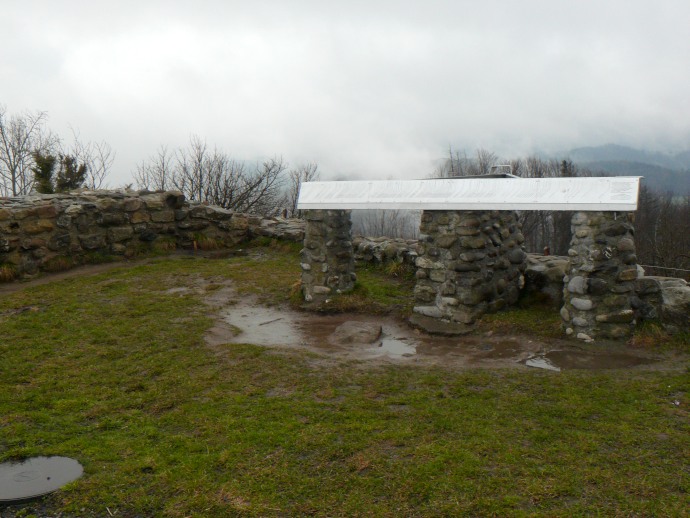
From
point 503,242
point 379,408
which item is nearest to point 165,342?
point 379,408

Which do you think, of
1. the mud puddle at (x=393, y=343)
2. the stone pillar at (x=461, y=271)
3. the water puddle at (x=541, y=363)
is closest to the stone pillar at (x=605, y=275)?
the mud puddle at (x=393, y=343)

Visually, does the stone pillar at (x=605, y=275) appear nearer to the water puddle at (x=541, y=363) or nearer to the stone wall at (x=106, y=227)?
the water puddle at (x=541, y=363)

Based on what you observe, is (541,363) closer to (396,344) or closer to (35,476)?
(396,344)

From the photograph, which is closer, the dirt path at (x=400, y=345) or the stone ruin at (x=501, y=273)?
the dirt path at (x=400, y=345)

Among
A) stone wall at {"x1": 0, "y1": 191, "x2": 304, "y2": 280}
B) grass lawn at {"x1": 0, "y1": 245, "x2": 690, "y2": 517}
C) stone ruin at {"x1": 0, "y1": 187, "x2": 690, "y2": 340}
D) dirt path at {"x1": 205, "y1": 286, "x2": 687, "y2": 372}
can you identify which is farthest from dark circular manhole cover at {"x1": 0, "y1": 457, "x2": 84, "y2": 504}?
stone wall at {"x1": 0, "y1": 191, "x2": 304, "y2": 280}

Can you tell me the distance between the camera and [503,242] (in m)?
9.07

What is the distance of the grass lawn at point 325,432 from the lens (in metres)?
3.87

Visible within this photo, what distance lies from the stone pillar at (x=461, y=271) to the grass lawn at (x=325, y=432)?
2060mm

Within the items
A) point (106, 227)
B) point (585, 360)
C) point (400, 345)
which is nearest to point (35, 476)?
point (400, 345)

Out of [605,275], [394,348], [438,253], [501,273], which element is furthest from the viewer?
[501,273]

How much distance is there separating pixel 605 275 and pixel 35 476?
6.53m

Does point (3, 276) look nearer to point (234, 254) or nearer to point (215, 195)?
point (234, 254)

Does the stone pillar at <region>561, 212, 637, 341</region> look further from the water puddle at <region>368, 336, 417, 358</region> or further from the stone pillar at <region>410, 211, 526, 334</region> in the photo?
the water puddle at <region>368, 336, 417, 358</region>

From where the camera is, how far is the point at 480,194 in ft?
26.9
